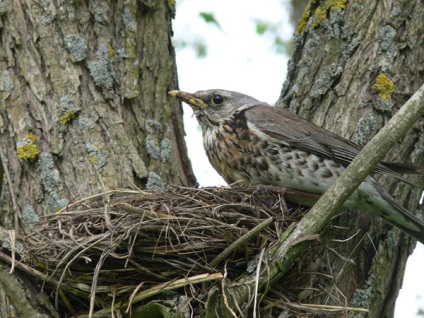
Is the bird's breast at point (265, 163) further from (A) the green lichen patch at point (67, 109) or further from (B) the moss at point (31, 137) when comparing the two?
(B) the moss at point (31, 137)

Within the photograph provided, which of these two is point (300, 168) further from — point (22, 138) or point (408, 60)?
point (22, 138)

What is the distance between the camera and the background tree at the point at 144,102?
16.7ft

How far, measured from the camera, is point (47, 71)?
536 cm

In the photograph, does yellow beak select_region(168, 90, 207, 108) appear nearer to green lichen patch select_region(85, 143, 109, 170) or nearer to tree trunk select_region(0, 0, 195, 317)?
tree trunk select_region(0, 0, 195, 317)

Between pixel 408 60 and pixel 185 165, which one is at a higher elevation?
pixel 408 60

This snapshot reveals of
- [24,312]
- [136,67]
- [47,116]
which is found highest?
[136,67]

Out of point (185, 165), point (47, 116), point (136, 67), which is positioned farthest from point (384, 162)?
point (47, 116)

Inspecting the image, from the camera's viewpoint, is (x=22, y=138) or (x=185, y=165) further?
(x=185, y=165)

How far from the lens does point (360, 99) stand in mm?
5520

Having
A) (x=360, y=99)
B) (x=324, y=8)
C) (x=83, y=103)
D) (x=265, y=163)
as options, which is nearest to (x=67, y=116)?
(x=83, y=103)

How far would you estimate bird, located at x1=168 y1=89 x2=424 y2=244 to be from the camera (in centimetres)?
511

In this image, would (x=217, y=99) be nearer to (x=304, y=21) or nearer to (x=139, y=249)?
(x=304, y=21)

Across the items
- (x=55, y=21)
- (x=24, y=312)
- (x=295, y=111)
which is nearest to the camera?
(x=24, y=312)

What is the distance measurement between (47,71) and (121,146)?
2.29 ft
